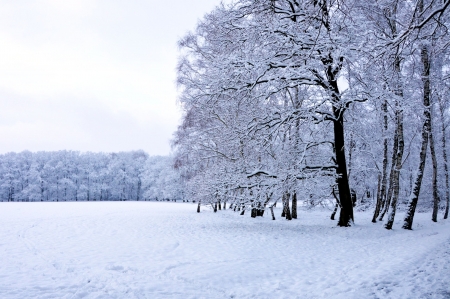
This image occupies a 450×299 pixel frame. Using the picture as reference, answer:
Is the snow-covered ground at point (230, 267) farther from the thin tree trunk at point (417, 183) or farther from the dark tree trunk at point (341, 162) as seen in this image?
the thin tree trunk at point (417, 183)

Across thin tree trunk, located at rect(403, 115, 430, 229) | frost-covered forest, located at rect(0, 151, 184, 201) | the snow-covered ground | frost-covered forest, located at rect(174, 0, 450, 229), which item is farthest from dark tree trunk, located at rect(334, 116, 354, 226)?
frost-covered forest, located at rect(0, 151, 184, 201)

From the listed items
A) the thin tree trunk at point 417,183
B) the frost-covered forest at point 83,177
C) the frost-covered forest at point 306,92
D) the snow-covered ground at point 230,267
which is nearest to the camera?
the snow-covered ground at point 230,267

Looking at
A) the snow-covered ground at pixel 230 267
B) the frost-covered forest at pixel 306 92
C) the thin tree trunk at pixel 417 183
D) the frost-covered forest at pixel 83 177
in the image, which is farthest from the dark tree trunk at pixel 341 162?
the frost-covered forest at pixel 83 177

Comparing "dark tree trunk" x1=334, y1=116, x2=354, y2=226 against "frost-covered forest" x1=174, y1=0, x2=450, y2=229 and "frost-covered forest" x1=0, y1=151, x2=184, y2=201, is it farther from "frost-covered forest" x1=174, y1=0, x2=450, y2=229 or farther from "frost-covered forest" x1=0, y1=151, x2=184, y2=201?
"frost-covered forest" x1=0, y1=151, x2=184, y2=201

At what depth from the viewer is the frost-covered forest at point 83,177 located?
63.3 m

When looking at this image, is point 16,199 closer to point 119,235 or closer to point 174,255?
point 119,235

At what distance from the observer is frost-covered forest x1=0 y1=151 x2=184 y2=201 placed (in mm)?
63312

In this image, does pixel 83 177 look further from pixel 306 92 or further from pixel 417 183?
pixel 417 183

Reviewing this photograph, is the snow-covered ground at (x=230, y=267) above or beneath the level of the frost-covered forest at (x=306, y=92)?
beneath

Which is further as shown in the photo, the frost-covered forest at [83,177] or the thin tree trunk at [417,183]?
the frost-covered forest at [83,177]

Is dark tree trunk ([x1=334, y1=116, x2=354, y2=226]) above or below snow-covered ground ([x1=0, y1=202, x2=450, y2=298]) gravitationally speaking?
above

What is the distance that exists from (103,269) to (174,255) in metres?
1.93

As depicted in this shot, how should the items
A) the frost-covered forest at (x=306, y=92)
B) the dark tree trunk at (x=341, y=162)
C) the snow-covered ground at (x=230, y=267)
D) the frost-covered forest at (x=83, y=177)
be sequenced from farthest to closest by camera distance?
the frost-covered forest at (x=83, y=177) → the dark tree trunk at (x=341, y=162) → the frost-covered forest at (x=306, y=92) → the snow-covered ground at (x=230, y=267)

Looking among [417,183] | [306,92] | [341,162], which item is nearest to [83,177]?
[306,92]
